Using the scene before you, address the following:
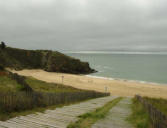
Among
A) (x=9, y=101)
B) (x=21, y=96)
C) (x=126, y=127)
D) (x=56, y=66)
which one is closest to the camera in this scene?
(x=126, y=127)

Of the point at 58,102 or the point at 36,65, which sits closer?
the point at 58,102

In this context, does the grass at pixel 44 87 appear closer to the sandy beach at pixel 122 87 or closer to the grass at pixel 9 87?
the grass at pixel 9 87

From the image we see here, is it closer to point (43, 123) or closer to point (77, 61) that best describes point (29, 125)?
point (43, 123)

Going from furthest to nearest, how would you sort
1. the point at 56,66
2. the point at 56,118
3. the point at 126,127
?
the point at 56,66 < the point at 56,118 < the point at 126,127

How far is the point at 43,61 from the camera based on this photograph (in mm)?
70062

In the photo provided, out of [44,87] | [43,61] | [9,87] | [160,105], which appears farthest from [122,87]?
[43,61]

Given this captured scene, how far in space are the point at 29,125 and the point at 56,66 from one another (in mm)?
59249

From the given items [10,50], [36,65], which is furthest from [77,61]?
[10,50]

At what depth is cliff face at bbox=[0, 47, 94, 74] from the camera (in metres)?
62.1

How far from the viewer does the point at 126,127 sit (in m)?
4.54

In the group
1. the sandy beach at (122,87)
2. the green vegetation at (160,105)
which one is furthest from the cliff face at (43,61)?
the green vegetation at (160,105)

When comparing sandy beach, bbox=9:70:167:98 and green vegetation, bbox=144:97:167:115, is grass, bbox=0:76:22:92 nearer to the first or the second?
green vegetation, bbox=144:97:167:115

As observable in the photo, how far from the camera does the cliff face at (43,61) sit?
204 ft

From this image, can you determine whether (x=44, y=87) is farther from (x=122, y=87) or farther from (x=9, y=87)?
(x=122, y=87)
